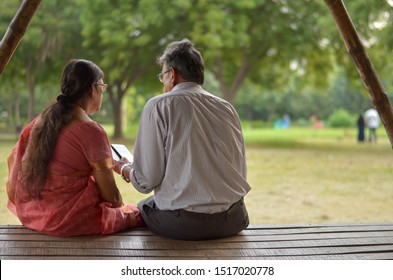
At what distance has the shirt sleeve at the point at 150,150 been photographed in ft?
6.12

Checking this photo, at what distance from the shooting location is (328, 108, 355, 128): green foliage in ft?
37.1

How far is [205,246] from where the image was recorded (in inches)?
74.5

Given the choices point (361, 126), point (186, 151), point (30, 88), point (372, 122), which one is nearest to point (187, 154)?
point (186, 151)

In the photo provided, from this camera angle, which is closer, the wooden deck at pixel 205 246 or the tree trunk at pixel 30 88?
the wooden deck at pixel 205 246

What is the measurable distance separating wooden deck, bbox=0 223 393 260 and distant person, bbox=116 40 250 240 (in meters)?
0.10

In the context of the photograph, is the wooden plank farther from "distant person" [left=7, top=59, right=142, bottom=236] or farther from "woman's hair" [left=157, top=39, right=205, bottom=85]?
"woman's hair" [left=157, top=39, right=205, bottom=85]

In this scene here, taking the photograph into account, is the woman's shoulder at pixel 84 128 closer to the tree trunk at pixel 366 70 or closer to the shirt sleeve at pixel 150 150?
the shirt sleeve at pixel 150 150

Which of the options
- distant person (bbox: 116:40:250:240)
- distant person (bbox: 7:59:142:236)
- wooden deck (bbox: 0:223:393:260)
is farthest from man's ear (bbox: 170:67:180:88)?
wooden deck (bbox: 0:223:393:260)

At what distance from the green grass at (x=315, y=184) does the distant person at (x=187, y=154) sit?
1.59m

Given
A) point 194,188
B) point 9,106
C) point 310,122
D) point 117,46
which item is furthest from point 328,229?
point 310,122

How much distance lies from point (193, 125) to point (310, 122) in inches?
467

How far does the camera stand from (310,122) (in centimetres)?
1337

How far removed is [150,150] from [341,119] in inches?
400

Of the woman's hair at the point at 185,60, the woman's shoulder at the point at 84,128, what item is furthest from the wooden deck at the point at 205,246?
the woman's hair at the point at 185,60
